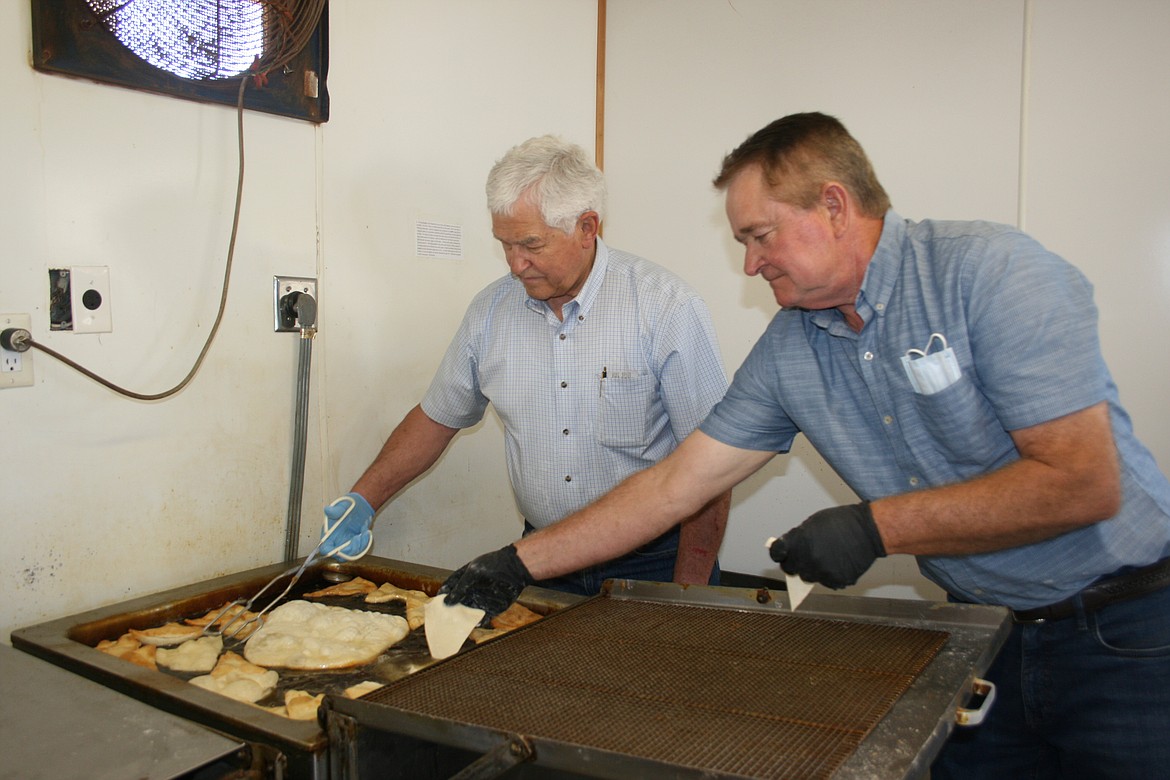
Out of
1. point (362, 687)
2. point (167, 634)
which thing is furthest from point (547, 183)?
point (167, 634)

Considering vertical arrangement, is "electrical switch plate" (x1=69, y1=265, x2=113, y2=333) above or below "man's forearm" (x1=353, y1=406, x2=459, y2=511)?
above

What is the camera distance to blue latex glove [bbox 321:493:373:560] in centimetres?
198

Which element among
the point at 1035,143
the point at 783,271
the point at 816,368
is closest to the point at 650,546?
the point at 816,368

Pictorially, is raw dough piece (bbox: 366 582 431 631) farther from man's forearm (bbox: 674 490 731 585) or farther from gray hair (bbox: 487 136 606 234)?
gray hair (bbox: 487 136 606 234)

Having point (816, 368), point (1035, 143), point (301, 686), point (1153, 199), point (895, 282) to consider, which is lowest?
point (301, 686)

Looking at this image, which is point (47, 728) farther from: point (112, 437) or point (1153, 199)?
point (1153, 199)

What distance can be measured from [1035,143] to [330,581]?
2387 millimetres

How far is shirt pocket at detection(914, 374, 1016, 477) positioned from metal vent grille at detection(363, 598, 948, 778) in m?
0.28

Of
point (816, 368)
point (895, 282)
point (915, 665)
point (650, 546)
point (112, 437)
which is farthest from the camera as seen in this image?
point (650, 546)

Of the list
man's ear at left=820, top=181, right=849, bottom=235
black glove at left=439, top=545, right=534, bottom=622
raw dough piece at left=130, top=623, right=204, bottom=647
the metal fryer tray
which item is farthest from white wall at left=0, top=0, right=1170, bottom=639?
man's ear at left=820, top=181, right=849, bottom=235

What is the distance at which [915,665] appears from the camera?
112 cm

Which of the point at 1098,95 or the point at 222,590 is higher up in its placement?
the point at 1098,95

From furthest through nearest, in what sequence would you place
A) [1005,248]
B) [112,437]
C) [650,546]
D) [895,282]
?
[650,546] → [112,437] → [895,282] → [1005,248]

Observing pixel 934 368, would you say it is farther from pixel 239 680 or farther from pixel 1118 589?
pixel 239 680
